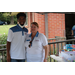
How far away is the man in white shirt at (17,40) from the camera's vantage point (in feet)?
6.16

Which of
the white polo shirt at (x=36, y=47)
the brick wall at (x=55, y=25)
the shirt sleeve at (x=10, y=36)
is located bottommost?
the white polo shirt at (x=36, y=47)

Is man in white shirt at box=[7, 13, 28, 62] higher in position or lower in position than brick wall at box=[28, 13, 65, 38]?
lower

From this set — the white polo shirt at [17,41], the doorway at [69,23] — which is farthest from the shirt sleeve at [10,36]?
the doorway at [69,23]

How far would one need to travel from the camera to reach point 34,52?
193 cm

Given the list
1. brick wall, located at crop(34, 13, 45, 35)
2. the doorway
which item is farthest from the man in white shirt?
the doorway

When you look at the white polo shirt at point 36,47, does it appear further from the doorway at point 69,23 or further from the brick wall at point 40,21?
the doorway at point 69,23

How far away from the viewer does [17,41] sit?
6.21ft

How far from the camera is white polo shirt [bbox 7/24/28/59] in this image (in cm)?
187

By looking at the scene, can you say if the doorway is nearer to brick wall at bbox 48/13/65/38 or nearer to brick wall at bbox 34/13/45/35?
brick wall at bbox 48/13/65/38
